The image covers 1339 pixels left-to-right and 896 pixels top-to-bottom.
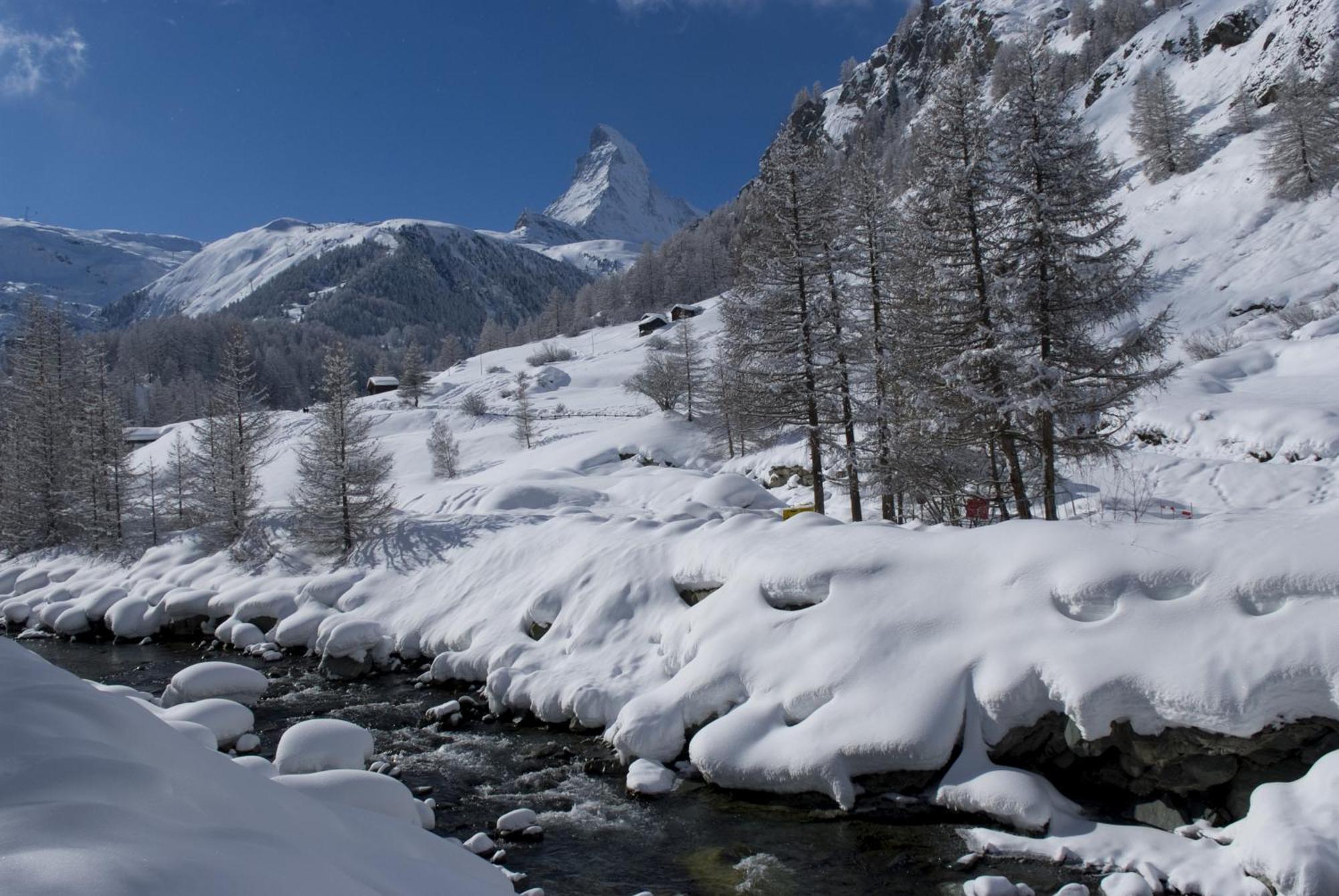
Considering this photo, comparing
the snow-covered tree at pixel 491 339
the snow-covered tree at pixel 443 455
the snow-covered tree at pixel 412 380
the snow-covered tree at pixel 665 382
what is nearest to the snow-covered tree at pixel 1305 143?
the snow-covered tree at pixel 665 382

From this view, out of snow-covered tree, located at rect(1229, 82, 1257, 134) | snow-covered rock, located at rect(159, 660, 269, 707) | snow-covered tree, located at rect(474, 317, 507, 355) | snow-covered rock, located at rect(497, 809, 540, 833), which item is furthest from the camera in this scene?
snow-covered tree, located at rect(474, 317, 507, 355)

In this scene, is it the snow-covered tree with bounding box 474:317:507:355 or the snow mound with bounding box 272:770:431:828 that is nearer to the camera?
the snow mound with bounding box 272:770:431:828

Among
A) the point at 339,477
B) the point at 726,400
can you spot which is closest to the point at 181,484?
the point at 339,477

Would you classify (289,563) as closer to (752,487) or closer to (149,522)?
(149,522)

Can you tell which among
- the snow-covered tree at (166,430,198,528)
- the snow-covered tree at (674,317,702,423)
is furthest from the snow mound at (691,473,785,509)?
the snow-covered tree at (166,430,198,528)

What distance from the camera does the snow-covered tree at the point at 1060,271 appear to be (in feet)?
48.4

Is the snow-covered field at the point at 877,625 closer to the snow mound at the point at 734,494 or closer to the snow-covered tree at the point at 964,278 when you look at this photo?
the snow-covered tree at the point at 964,278

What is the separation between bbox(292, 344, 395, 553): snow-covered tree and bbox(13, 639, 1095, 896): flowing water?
15.5m

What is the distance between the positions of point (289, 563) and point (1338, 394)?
37.7 m

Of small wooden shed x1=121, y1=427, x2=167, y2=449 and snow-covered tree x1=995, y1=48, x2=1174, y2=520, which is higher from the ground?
small wooden shed x1=121, y1=427, x2=167, y2=449

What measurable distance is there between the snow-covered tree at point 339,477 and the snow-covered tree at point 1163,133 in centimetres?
6204

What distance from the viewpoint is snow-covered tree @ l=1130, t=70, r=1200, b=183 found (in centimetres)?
5578

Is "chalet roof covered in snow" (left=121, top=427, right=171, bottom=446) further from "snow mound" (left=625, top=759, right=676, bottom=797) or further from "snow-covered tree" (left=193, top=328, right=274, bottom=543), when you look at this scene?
"snow mound" (left=625, top=759, right=676, bottom=797)

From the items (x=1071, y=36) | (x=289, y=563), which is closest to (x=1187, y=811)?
(x=289, y=563)
